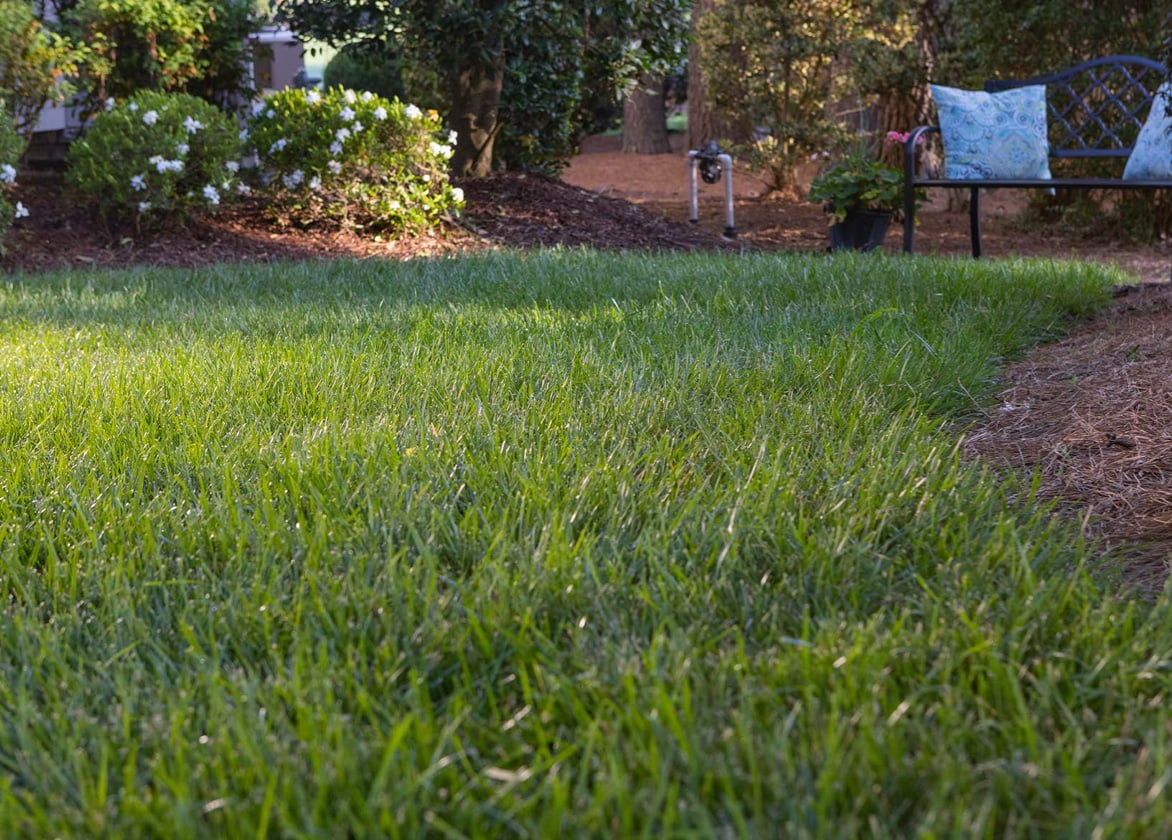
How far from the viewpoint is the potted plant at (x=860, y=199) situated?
8117mm

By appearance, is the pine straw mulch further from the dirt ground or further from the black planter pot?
the black planter pot

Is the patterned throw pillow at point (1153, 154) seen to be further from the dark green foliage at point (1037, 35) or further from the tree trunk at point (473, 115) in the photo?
the tree trunk at point (473, 115)

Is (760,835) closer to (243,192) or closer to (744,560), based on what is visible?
(744,560)

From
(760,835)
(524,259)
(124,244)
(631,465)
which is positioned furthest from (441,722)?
(124,244)

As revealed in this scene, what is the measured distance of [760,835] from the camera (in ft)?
4.17

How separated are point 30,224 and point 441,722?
7.39 metres

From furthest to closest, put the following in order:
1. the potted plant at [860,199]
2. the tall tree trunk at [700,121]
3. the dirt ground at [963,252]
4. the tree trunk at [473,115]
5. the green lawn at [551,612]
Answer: the tall tree trunk at [700,121] → the tree trunk at [473,115] → the potted plant at [860,199] → the dirt ground at [963,252] → the green lawn at [551,612]

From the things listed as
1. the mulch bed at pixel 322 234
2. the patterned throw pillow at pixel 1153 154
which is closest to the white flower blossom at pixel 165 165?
the mulch bed at pixel 322 234

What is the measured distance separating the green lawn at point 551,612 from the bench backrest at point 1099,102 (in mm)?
4617

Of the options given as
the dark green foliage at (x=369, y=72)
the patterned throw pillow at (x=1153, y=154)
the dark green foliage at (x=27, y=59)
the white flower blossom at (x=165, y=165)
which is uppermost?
the dark green foliage at (x=369, y=72)

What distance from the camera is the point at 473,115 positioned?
32.1ft

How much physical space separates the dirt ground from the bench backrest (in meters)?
0.77

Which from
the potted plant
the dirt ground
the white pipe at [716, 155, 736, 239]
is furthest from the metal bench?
the white pipe at [716, 155, 736, 239]

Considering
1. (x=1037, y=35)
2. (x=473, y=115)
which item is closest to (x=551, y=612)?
(x=473, y=115)
